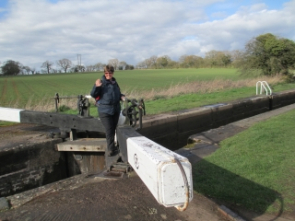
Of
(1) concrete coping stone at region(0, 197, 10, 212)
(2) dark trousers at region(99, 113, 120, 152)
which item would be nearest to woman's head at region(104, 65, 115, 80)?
(2) dark trousers at region(99, 113, 120, 152)

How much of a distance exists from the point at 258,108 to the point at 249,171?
27.8 feet

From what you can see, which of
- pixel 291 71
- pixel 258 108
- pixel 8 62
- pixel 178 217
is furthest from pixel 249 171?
pixel 8 62

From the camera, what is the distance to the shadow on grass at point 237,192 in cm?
310

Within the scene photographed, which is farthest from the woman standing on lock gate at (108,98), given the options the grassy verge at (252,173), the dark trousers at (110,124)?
the grassy verge at (252,173)

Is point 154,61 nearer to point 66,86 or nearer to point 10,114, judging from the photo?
point 66,86

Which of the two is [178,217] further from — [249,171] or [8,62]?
[8,62]

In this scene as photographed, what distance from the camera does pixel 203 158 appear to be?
4.73 m

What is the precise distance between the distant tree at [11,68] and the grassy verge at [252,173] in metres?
96.0

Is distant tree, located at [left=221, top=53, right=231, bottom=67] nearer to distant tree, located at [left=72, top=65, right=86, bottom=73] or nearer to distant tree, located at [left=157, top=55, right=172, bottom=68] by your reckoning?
distant tree, located at [left=157, top=55, right=172, bottom=68]

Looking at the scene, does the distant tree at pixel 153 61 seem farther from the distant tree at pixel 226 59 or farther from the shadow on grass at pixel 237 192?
the shadow on grass at pixel 237 192

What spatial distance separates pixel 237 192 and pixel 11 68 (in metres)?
98.2

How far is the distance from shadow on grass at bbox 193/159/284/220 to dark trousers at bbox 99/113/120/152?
4.80 feet

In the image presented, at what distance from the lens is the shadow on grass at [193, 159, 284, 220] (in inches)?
122

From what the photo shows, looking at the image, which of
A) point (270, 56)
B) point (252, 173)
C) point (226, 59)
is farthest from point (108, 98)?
point (226, 59)
